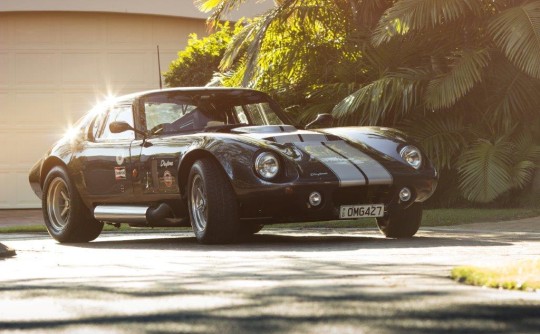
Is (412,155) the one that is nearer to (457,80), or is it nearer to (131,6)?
(457,80)

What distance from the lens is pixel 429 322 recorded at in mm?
4812

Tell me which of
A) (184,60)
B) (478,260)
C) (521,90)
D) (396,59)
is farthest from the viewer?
(184,60)

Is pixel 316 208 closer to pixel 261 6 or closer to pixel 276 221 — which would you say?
pixel 276 221

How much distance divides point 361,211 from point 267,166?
0.84m

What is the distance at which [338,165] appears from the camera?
9.95m

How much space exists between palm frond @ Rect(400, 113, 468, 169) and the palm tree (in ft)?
0.04

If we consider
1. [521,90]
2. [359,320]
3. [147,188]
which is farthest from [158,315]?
[521,90]

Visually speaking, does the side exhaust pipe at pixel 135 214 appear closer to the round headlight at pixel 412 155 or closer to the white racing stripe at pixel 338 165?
the white racing stripe at pixel 338 165

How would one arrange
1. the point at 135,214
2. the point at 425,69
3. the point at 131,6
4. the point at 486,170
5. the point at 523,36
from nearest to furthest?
the point at 135,214
the point at 523,36
the point at 486,170
the point at 425,69
the point at 131,6

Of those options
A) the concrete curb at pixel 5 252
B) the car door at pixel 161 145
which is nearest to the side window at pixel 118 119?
the car door at pixel 161 145

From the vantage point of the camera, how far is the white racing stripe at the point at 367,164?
32.8ft

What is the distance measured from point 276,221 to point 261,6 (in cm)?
1372

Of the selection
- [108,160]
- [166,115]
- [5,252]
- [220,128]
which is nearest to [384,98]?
[166,115]

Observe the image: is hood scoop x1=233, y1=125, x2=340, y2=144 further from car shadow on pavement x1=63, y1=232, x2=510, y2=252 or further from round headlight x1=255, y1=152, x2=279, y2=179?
car shadow on pavement x1=63, y1=232, x2=510, y2=252
